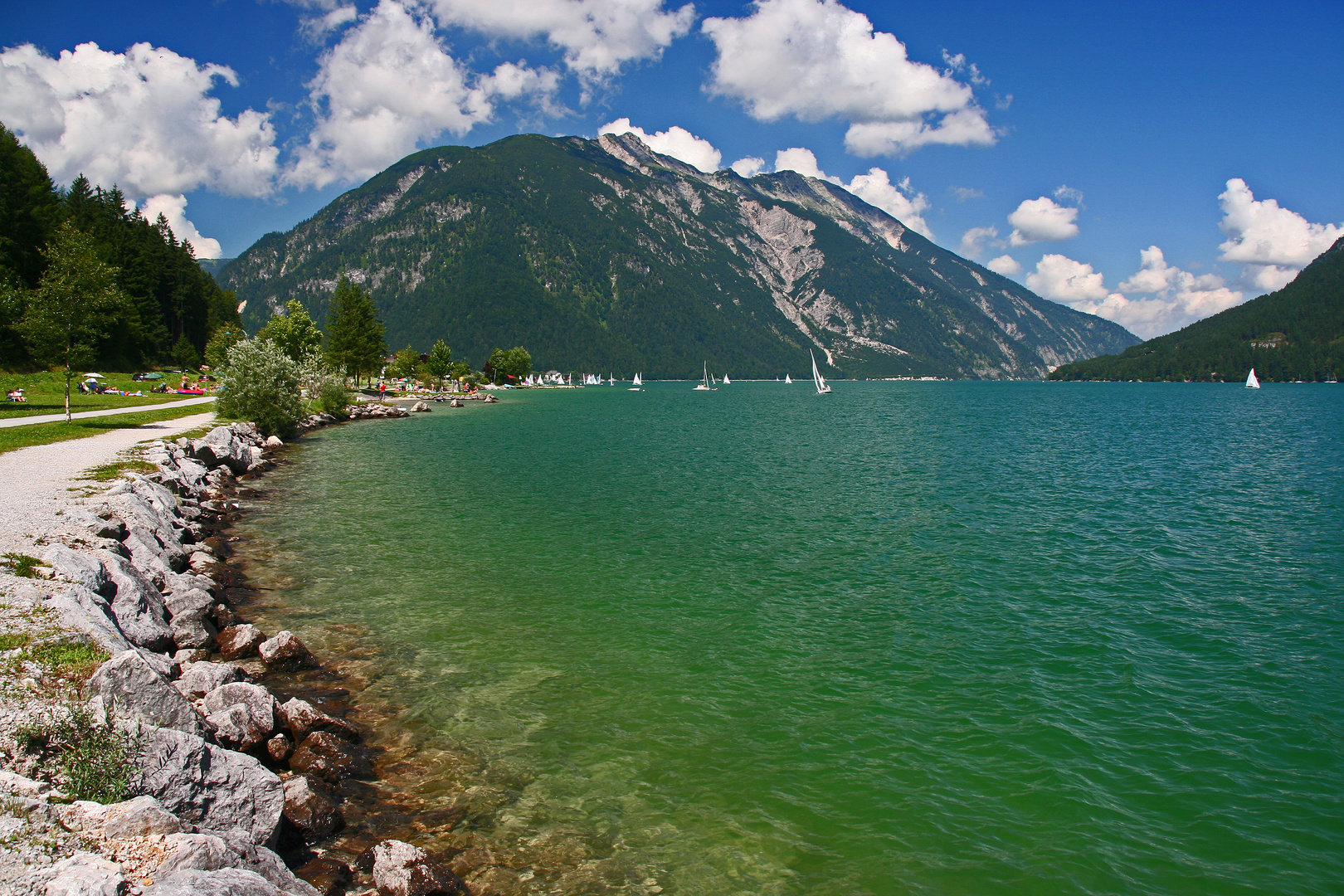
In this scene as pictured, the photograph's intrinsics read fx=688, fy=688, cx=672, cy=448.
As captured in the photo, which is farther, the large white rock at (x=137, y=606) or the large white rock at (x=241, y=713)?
the large white rock at (x=137, y=606)

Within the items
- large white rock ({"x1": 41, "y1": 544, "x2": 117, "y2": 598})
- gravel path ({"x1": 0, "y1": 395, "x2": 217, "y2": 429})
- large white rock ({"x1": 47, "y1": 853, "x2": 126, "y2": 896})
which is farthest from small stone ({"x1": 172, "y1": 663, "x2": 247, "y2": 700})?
gravel path ({"x1": 0, "y1": 395, "x2": 217, "y2": 429})

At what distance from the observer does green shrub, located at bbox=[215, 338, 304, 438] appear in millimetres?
56938

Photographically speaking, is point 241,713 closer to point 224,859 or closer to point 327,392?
point 224,859

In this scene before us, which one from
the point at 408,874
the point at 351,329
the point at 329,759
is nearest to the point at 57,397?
the point at 351,329

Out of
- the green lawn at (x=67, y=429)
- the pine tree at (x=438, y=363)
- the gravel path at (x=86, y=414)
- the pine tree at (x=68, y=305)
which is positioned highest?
the pine tree at (x=438, y=363)

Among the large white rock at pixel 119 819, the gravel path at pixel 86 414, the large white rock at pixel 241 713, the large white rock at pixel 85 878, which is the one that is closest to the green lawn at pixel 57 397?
the gravel path at pixel 86 414

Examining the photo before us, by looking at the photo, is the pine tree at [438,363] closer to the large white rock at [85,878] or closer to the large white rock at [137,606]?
the large white rock at [137,606]

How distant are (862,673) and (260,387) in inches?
2299

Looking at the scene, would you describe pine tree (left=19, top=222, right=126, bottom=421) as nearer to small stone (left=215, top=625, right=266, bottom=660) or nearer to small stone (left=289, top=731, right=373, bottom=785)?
small stone (left=215, top=625, right=266, bottom=660)

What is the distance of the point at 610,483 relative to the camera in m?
42.1

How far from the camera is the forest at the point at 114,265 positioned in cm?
7119

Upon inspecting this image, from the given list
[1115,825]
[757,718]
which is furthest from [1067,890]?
[757,718]

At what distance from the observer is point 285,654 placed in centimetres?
1542

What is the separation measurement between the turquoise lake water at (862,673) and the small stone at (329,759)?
117cm
